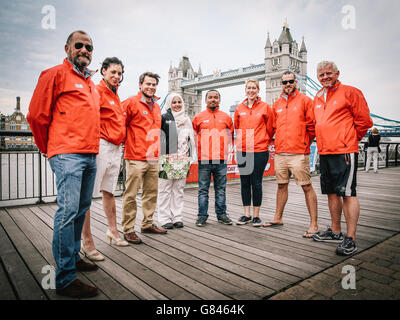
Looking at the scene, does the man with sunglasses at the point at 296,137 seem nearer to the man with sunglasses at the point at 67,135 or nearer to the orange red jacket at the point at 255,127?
the orange red jacket at the point at 255,127

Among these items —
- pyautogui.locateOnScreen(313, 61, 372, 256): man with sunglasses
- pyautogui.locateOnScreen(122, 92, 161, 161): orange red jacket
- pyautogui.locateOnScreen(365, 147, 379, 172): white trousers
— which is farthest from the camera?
pyautogui.locateOnScreen(365, 147, 379, 172): white trousers

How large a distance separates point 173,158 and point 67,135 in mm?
1521

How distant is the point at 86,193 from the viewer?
71.4 inches

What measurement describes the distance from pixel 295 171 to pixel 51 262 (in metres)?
2.43

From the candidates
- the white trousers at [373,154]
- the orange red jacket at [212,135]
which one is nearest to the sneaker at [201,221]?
the orange red jacket at [212,135]

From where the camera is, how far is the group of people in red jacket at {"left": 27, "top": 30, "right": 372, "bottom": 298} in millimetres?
1609

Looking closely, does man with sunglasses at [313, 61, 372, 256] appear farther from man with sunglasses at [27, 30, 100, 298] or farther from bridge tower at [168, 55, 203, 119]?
bridge tower at [168, 55, 203, 119]

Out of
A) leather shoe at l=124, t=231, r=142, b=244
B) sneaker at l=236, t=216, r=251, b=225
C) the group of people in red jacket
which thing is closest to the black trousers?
the group of people in red jacket

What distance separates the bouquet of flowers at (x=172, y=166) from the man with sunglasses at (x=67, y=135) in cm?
133

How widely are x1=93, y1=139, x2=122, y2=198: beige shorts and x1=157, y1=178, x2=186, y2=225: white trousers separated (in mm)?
813
